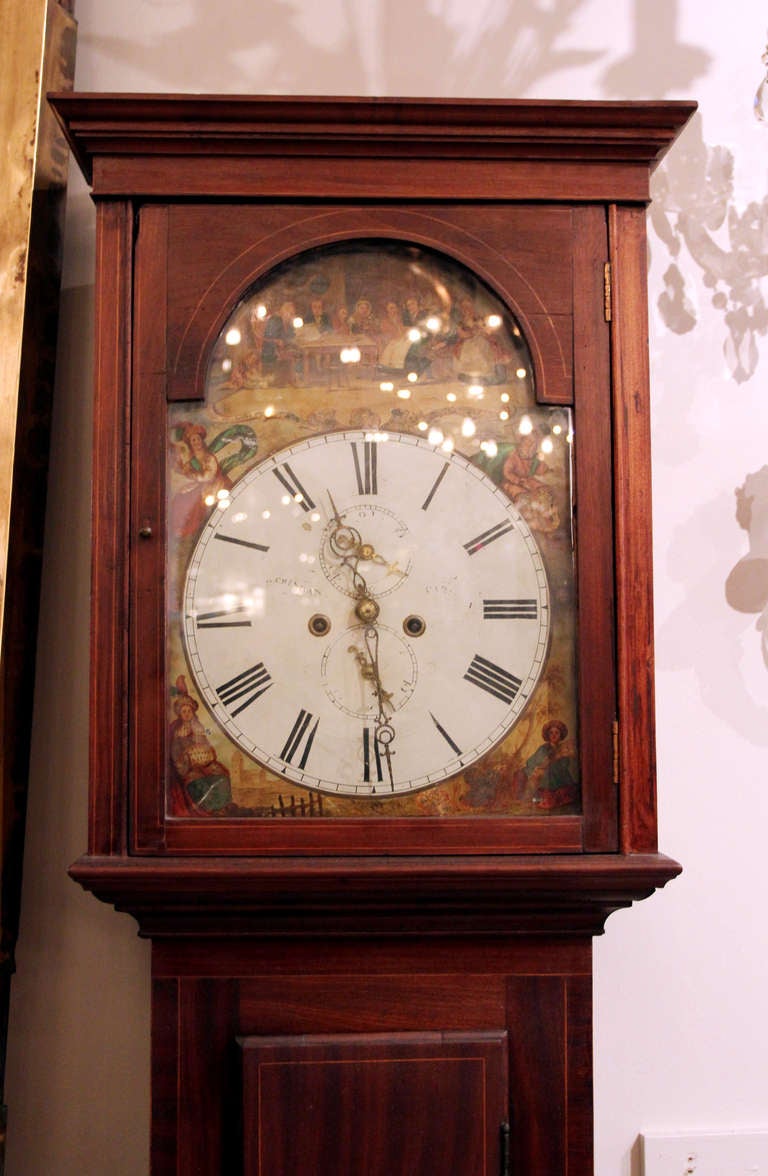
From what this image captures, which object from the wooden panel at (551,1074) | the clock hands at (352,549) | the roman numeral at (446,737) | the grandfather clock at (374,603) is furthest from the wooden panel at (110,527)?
the wooden panel at (551,1074)

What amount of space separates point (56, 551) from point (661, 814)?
0.90m

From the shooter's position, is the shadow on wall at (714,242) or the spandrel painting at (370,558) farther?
the shadow on wall at (714,242)

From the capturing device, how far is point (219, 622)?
1.27 meters

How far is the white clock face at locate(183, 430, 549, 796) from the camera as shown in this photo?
4.14 ft

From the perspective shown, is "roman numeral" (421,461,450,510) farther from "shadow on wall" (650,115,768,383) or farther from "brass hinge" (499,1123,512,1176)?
"brass hinge" (499,1123,512,1176)

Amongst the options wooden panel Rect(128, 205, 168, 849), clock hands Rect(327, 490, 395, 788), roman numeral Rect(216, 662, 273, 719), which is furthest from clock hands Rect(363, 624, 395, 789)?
wooden panel Rect(128, 205, 168, 849)

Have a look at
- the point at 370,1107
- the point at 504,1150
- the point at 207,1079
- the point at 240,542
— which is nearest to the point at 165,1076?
the point at 207,1079

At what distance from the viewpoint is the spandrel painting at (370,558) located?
1261mm

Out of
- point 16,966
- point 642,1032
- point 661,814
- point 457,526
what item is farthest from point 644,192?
point 16,966

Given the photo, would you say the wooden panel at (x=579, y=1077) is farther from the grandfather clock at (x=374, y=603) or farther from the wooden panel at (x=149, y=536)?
the wooden panel at (x=149, y=536)

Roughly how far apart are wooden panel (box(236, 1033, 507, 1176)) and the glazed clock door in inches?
8.8

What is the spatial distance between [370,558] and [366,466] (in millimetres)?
101

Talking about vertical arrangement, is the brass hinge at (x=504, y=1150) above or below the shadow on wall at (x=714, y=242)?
below

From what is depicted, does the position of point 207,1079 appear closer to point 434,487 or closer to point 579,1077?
point 579,1077
